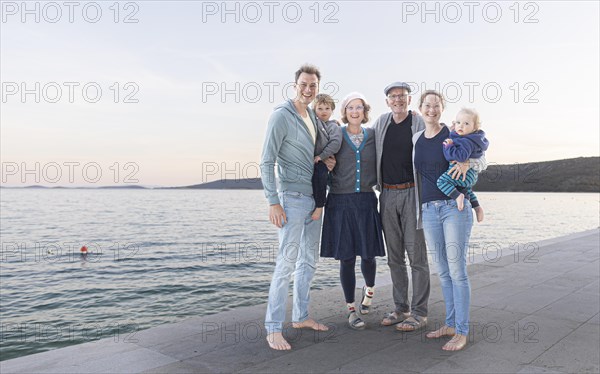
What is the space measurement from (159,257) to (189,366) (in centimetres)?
1458

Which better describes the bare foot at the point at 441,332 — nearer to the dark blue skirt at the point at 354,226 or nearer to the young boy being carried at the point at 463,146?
the dark blue skirt at the point at 354,226

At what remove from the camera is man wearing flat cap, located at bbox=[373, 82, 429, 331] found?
3852 mm

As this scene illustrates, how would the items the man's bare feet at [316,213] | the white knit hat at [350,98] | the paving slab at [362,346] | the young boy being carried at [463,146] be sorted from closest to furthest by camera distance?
the paving slab at [362,346] < the young boy being carried at [463,146] < the man's bare feet at [316,213] < the white knit hat at [350,98]

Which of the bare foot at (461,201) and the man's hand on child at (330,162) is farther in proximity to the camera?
the man's hand on child at (330,162)

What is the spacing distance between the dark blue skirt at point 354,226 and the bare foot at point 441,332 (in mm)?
745

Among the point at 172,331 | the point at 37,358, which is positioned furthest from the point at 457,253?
the point at 37,358

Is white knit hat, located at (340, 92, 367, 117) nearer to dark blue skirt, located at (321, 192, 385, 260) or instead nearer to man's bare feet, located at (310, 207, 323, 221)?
dark blue skirt, located at (321, 192, 385, 260)

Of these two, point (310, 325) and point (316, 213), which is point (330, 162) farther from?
point (310, 325)

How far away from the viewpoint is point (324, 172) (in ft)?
12.1

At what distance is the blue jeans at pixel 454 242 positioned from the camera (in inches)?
133

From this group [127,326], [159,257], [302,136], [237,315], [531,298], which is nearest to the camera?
[302,136]

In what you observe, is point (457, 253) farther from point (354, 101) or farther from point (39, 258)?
point (39, 258)

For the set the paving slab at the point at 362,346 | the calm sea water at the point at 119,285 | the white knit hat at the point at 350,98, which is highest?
the white knit hat at the point at 350,98

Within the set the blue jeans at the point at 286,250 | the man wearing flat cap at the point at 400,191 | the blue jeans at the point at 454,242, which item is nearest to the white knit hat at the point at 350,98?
the man wearing flat cap at the point at 400,191
